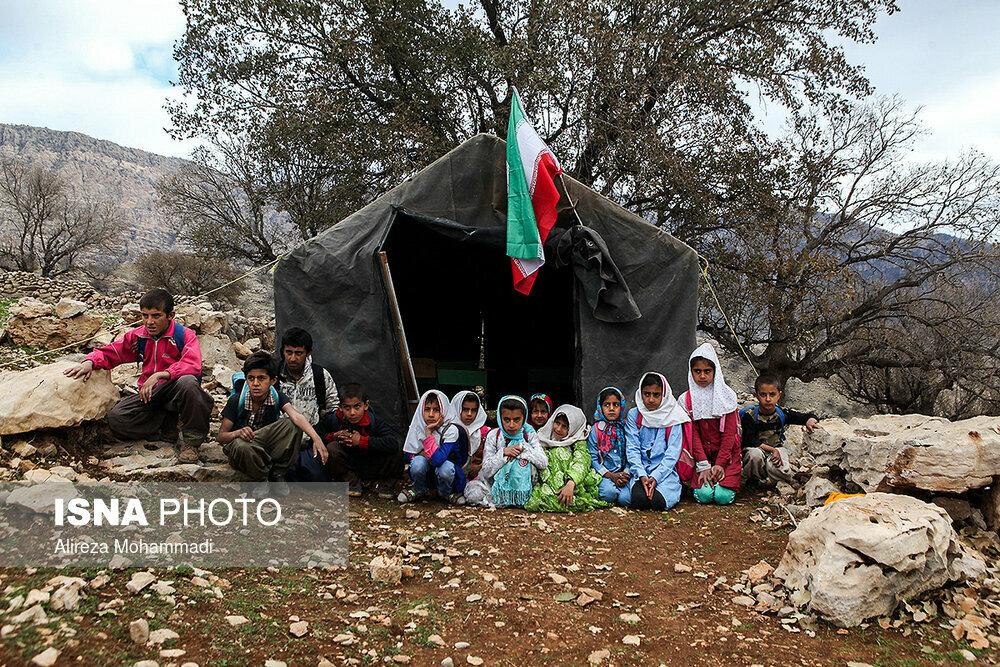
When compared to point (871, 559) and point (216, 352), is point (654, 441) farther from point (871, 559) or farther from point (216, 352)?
point (216, 352)

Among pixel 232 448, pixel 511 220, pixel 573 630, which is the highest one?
pixel 511 220

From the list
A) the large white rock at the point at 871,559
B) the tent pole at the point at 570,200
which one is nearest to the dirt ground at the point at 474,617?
the large white rock at the point at 871,559

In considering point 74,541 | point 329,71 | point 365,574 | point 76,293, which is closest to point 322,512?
point 365,574

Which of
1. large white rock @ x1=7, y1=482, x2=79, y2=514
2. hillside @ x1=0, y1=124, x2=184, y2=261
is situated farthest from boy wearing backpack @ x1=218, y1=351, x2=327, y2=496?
hillside @ x1=0, y1=124, x2=184, y2=261

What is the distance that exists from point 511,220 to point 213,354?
4.52m

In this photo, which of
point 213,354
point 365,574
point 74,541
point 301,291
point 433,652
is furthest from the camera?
point 213,354

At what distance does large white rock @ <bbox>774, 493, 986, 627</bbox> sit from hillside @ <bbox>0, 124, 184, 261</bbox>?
190 feet

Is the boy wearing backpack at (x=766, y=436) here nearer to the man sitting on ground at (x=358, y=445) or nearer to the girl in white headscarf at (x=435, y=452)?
the girl in white headscarf at (x=435, y=452)

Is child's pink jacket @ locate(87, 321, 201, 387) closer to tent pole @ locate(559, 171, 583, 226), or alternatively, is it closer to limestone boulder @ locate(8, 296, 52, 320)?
tent pole @ locate(559, 171, 583, 226)

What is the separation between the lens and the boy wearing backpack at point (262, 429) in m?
4.29

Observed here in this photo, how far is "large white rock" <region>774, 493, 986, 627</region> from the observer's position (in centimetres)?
284

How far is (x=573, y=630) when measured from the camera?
2.79 metres

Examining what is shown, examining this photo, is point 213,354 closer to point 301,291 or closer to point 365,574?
point 301,291

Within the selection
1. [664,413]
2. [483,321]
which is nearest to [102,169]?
[483,321]
